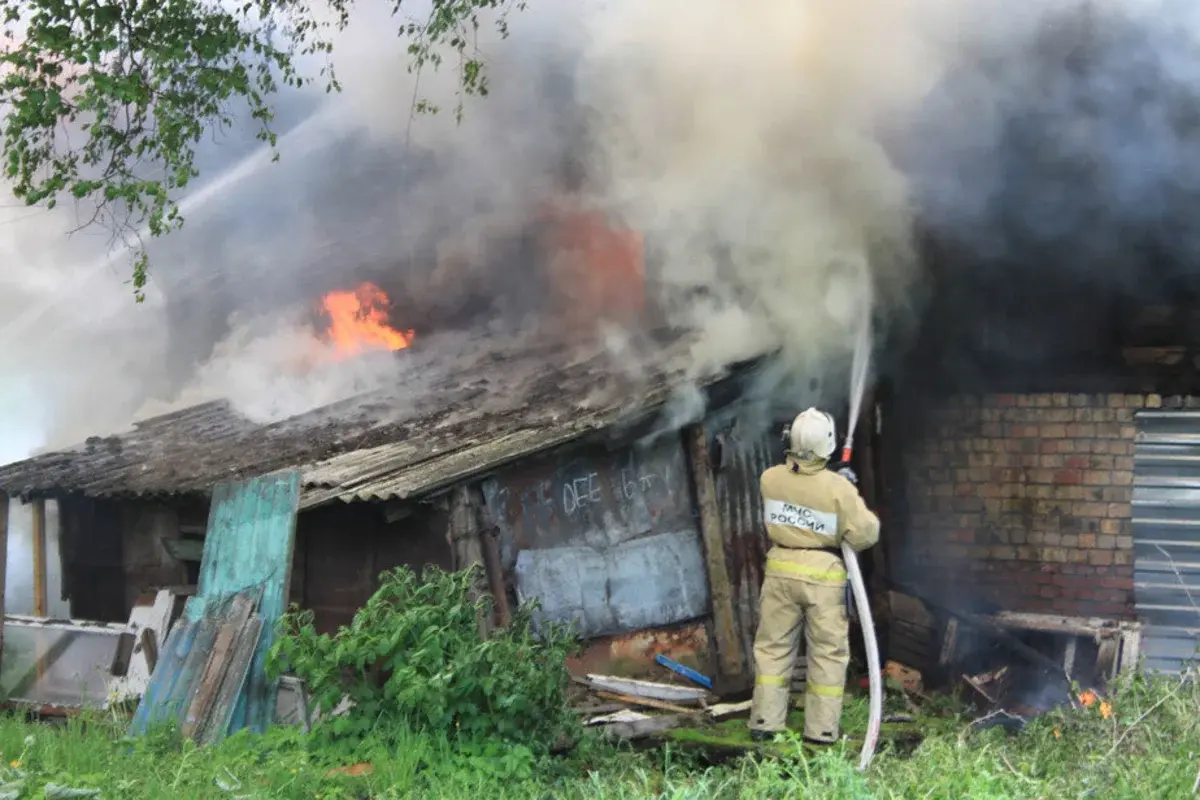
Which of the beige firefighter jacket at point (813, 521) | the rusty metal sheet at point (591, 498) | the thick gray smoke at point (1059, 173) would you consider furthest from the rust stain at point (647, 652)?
the thick gray smoke at point (1059, 173)

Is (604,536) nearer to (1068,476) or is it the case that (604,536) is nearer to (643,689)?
(643,689)

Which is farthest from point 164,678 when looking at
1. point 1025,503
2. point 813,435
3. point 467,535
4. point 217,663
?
point 1025,503

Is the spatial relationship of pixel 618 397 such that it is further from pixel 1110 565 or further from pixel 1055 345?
pixel 1110 565

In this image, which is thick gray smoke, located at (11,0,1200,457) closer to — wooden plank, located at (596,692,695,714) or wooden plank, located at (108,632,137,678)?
wooden plank, located at (596,692,695,714)

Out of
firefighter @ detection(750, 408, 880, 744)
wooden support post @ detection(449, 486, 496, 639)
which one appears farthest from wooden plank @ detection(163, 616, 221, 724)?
firefighter @ detection(750, 408, 880, 744)

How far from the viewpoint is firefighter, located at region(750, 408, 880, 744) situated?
A: 557 centimetres

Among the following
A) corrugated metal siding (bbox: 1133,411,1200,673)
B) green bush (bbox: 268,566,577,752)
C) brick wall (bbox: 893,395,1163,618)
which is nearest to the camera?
green bush (bbox: 268,566,577,752)

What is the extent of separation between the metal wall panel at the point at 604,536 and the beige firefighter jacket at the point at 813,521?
159cm

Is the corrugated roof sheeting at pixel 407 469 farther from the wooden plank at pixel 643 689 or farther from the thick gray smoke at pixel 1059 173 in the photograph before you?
the thick gray smoke at pixel 1059 173

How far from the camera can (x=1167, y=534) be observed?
23.6 feet

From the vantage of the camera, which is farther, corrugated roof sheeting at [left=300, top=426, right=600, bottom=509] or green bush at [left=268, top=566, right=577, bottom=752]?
corrugated roof sheeting at [left=300, top=426, right=600, bottom=509]

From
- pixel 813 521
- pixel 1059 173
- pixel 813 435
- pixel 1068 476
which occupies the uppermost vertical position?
pixel 1059 173

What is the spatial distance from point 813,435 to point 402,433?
10.9ft

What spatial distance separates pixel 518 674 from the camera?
518cm
